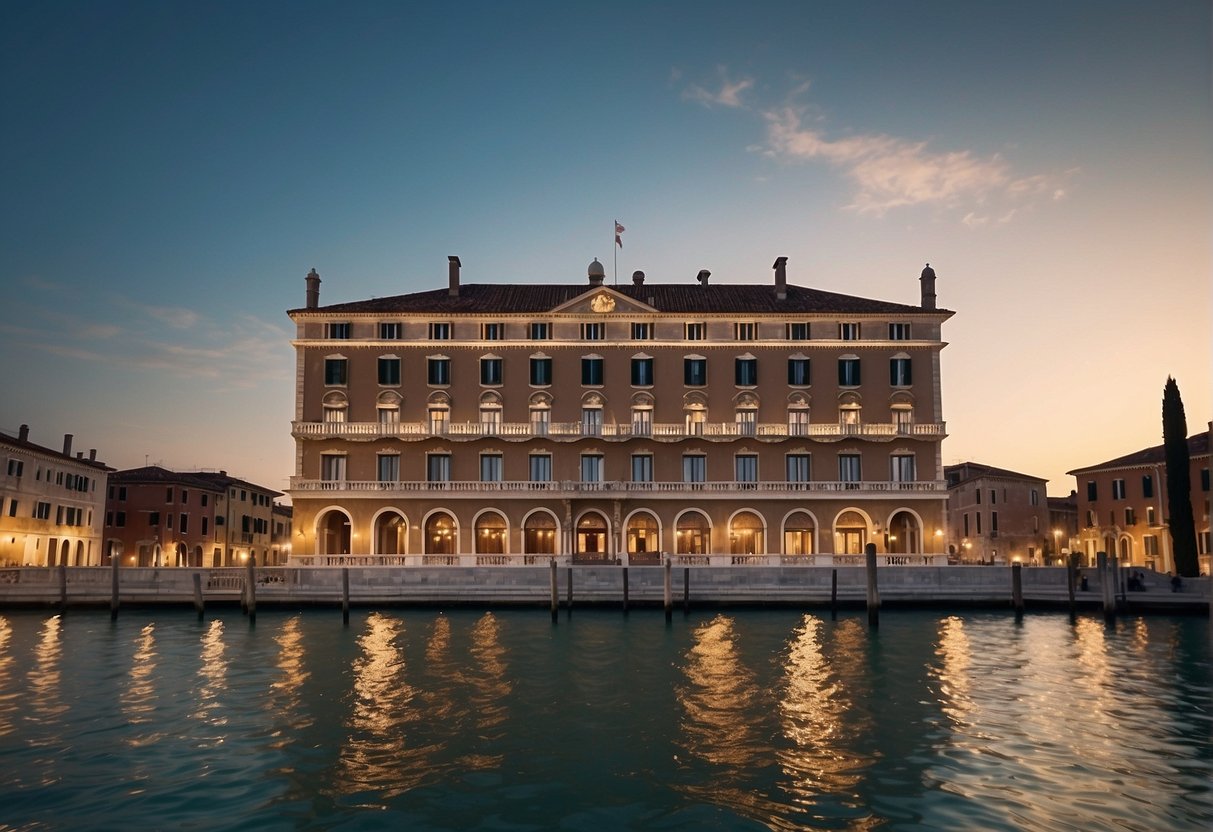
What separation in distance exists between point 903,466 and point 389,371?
90.9ft

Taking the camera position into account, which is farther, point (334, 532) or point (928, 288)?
point (928, 288)

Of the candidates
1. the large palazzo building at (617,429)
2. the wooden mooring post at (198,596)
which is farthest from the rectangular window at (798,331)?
the wooden mooring post at (198,596)

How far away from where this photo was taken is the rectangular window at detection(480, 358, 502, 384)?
49375mm

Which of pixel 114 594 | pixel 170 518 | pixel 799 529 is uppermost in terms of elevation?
pixel 170 518

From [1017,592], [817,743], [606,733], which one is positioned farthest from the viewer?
[1017,592]

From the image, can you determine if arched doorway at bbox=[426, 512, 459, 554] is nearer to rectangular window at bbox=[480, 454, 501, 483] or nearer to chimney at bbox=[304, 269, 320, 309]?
rectangular window at bbox=[480, 454, 501, 483]

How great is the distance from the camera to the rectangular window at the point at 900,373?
49.2 m

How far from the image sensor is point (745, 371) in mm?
49406

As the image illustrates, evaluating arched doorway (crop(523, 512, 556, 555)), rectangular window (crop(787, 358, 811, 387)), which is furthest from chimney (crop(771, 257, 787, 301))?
arched doorway (crop(523, 512, 556, 555))

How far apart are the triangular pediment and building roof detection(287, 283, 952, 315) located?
33 centimetres

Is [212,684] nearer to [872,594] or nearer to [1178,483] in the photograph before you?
[872,594]

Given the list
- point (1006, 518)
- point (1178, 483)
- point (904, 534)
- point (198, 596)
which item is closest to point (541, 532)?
point (198, 596)

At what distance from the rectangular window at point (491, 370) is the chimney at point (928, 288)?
76.6ft

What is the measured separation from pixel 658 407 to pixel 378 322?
15.7 meters
